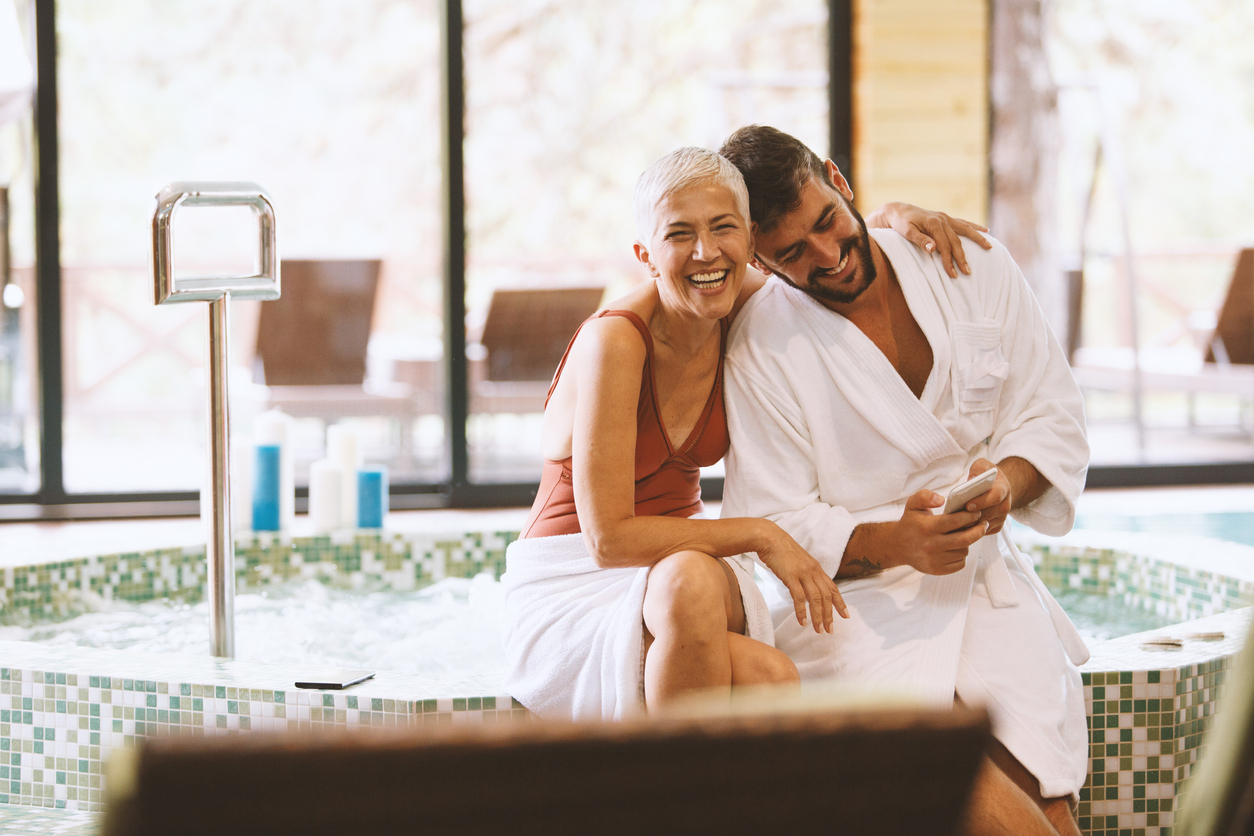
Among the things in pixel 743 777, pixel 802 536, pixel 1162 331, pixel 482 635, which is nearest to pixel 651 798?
pixel 743 777

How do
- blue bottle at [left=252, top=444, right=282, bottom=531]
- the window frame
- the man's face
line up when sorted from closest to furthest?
the man's face
blue bottle at [left=252, top=444, right=282, bottom=531]
the window frame

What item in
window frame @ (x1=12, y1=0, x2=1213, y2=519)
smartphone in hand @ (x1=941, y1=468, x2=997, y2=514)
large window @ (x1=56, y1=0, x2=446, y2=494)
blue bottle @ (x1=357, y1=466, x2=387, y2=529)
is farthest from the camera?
large window @ (x1=56, y1=0, x2=446, y2=494)

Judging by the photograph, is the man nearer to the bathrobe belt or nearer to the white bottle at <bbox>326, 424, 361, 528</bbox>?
the bathrobe belt

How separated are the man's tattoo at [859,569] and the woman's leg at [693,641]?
21 cm

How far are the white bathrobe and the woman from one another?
0.29ft

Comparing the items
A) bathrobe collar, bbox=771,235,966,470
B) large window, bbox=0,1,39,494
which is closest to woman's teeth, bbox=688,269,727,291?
bathrobe collar, bbox=771,235,966,470

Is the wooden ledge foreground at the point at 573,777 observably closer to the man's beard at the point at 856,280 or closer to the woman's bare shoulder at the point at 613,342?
the woman's bare shoulder at the point at 613,342

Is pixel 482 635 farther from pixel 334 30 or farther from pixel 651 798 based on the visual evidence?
pixel 334 30

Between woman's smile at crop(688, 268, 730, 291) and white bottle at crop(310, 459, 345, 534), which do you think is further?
white bottle at crop(310, 459, 345, 534)

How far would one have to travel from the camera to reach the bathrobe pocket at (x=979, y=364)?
180 cm

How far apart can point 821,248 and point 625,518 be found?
0.50 metres

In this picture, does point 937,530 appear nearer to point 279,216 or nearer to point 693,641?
point 693,641

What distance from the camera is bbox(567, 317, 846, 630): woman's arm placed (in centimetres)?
162

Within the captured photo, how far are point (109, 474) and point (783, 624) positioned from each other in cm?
348
